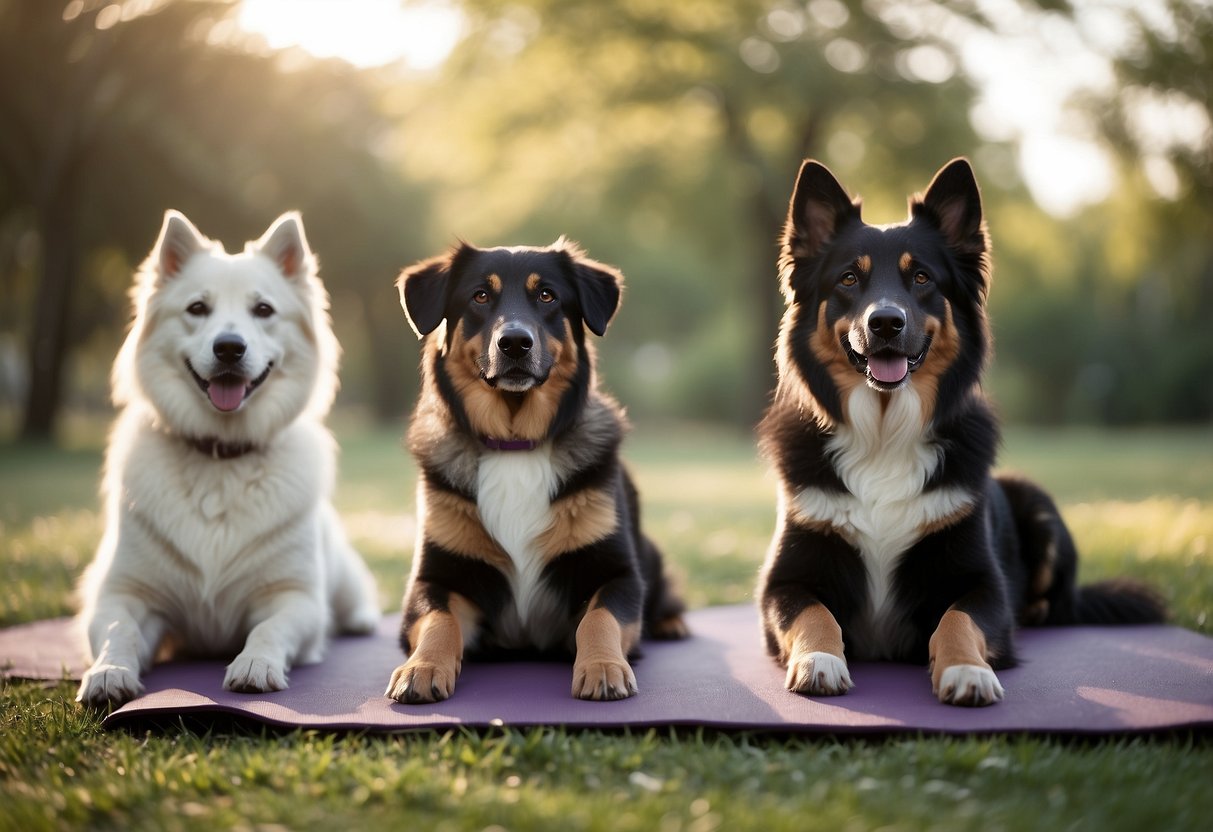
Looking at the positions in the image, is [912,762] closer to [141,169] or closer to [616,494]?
[616,494]

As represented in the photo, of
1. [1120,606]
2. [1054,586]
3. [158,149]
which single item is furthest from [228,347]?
[158,149]

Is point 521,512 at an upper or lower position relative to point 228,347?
lower

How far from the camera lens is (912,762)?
2.71m

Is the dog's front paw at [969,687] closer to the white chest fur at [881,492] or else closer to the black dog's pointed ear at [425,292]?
the white chest fur at [881,492]

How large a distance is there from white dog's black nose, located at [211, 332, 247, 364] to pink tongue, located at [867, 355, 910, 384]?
2.46m

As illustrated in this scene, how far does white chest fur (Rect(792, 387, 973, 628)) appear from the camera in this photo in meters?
3.64

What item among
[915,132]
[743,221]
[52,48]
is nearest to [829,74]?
[915,132]

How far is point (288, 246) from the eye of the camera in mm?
4391

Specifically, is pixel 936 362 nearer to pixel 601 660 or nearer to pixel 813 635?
pixel 813 635

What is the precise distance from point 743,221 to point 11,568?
16625mm

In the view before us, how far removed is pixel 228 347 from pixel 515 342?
3.97ft

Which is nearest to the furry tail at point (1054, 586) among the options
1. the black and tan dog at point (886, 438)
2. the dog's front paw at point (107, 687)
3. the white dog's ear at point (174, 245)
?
the black and tan dog at point (886, 438)

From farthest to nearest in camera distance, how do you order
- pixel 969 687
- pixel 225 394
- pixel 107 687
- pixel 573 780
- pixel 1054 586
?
pixel 1054 586 < pixel 225 394 < pixel 107 687 < pixel 969 687 < pixel 573 780

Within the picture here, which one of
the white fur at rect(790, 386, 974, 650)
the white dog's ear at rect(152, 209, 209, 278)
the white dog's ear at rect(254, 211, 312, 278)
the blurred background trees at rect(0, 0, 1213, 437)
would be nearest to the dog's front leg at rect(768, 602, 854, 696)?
the white fur at rect(790, 386, 974, 650)
